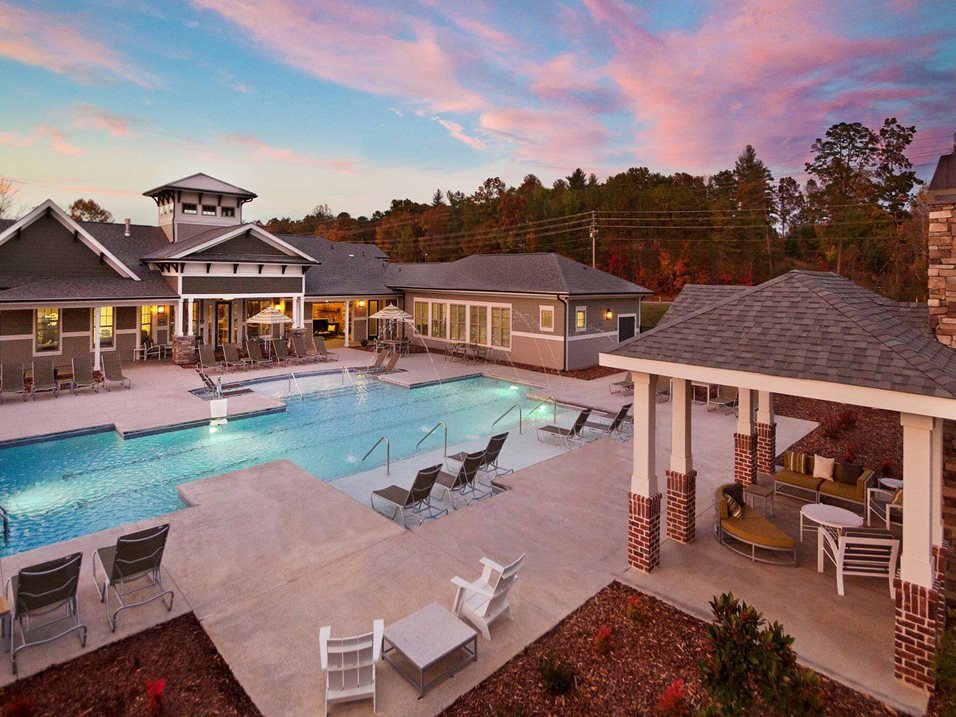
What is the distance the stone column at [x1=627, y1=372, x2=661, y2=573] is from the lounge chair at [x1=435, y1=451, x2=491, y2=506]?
3341 mm

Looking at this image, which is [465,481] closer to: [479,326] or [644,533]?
[644,533]

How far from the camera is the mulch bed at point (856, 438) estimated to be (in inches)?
416

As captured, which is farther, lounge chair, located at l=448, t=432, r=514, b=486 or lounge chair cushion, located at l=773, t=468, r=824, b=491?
lounge chair, located at l=448, t=432, r=514, b=486

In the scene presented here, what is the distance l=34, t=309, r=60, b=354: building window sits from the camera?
1848 centimetres

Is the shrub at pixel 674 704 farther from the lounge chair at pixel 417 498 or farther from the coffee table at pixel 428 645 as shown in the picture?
the lounge chair at pixel 417 498

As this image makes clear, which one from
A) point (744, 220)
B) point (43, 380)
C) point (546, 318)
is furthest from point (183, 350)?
point (744, 220)

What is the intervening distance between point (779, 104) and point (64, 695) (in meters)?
35.0

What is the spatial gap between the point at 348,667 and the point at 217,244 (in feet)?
69.9

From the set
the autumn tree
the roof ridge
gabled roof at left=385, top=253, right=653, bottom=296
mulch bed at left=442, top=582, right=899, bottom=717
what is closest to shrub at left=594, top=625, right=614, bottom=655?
mulch bed at left=442, top=582, right=899, bottom=717

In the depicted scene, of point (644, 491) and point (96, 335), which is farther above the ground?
point (96, 335)

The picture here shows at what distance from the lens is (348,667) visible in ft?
13.9

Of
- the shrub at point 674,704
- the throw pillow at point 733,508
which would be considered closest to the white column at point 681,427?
the throw pillow at point 733,508

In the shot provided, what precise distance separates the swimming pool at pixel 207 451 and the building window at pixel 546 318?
390 centimetres

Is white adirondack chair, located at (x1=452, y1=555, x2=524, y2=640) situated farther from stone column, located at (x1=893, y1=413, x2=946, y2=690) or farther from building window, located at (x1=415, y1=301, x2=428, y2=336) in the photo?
building window, located at (x1=415, y1=301, x2=428, y2=336)
